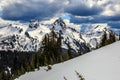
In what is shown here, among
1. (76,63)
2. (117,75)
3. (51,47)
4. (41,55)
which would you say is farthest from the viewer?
(51,47)

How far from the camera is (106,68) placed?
84.7 ft

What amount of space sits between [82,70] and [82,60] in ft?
10.8

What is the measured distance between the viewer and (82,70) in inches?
1057

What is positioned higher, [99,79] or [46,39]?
[99,79]

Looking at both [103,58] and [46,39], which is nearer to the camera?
[103,58]

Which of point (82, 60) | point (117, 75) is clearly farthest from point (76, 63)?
point (117, 75)

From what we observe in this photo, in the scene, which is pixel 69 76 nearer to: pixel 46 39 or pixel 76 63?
pixel 76 63

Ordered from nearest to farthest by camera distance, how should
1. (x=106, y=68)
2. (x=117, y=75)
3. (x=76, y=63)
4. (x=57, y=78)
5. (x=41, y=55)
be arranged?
(x=117, y=75), (x=106, y=68), (x=57, y=78), (x=76, y=63), (x=41, y=55)

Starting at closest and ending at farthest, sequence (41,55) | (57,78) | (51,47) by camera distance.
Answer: (57,78) < (41,55) < (51,47)

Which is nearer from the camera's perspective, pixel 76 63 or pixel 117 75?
pixel 117 75

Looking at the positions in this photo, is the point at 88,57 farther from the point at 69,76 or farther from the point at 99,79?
the point at 99,79

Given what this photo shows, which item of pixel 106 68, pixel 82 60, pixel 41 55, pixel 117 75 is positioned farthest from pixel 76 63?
pixel 41 55

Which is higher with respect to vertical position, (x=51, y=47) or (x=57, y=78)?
(x=57, y=78)

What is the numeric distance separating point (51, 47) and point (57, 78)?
76.3m
